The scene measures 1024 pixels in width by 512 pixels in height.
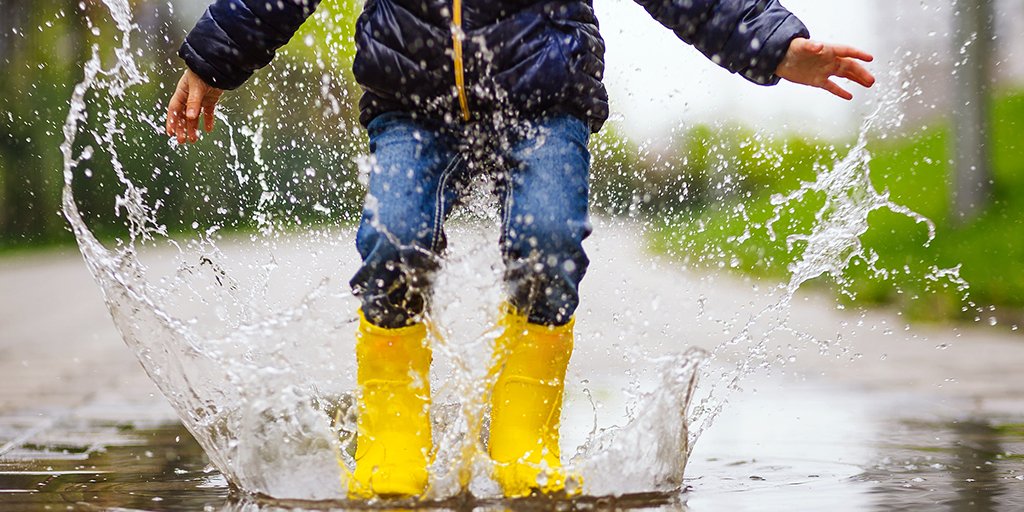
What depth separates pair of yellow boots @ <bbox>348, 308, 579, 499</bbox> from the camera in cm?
246

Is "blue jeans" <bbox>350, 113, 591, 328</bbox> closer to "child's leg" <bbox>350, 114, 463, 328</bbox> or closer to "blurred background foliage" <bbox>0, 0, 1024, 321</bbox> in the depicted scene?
"child's leg" <bbox>350, 114, 463, 328</bbox>

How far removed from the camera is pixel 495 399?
2.56m

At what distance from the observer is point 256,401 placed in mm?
2574

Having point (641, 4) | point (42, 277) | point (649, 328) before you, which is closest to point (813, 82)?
point (641, 4)

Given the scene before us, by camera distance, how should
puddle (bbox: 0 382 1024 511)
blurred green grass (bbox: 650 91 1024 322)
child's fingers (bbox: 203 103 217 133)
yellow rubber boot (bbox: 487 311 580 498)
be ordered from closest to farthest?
puddle (bbox: 0 382 1024 511)
yellow rubber boot (bbox: 487 311 580 498)
child's fingers (bbox: 203 103 217 133)
blurred green grass (bbox: 650 91 1024 322)

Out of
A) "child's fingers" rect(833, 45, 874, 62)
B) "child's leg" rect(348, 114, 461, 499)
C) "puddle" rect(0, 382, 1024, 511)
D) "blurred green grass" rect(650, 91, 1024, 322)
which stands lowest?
"puddle" rect(0, 382, 1024, 511)

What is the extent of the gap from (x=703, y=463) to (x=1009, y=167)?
22.9ft

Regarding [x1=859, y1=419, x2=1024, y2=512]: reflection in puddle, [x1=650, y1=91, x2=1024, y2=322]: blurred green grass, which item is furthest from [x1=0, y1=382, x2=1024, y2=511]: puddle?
[x1=650, y1=91, x2=1024, y2=322]: blurred green grass

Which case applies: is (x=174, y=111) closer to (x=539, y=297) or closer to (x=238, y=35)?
(x=238, y=35)

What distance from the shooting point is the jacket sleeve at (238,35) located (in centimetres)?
268

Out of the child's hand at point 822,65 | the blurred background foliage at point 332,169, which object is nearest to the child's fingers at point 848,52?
the child's hand at point 822,65

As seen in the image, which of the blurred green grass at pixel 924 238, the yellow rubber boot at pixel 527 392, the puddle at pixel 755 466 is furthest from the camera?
the blurred green grass at pixel 924 238

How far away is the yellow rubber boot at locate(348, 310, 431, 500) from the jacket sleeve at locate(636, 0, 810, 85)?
0.81 m

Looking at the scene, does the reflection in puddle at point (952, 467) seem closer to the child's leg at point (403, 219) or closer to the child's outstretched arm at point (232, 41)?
the child's leg at point (403, 219)
